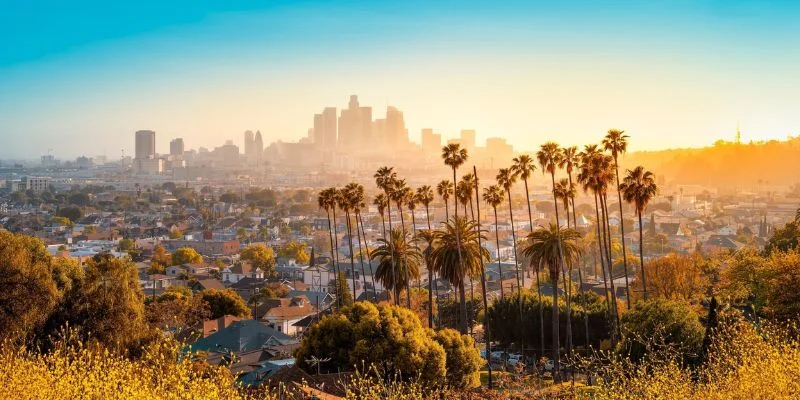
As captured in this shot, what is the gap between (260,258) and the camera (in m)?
84.7

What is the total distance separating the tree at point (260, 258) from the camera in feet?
258

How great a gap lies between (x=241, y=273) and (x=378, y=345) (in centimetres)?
5313

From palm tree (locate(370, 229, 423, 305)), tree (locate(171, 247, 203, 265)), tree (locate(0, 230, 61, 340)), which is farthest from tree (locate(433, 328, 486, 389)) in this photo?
tree (locate(171, 247, 203, 265))

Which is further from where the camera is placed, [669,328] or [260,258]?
[260,258]

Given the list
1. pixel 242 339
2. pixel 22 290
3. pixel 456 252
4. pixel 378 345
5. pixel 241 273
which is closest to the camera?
pixel 378 345

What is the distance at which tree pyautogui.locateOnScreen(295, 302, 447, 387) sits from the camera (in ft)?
80.5

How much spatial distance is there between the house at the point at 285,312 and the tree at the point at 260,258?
22721 millimetres

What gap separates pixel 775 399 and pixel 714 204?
6691 inches

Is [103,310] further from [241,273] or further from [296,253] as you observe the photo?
[296,253]

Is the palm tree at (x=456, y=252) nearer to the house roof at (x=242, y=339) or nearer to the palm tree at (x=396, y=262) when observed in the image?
the palm tree at (x=396, y=262)

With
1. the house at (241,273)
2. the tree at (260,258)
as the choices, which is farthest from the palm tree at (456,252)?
the tree at (260,258)

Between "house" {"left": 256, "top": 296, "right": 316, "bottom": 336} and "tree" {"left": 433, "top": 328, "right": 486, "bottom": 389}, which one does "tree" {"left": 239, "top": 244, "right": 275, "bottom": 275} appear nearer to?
"house" {"left": 256, "top": 296, "right": 316, "bottom": 336}

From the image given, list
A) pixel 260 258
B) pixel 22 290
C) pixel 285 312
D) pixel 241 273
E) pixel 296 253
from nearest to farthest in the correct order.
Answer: pixel 22 290
pixel 285 312
pixel 241 273
pixel 260 258
pixel 296 253

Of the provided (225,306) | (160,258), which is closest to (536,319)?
(225,306)
